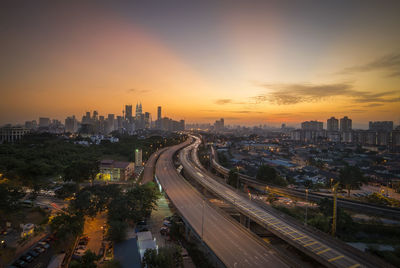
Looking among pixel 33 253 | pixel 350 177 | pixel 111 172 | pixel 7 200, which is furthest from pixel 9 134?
pixel 350 177

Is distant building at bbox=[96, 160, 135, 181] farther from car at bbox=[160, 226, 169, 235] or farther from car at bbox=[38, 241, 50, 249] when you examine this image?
car at bbox=[160, 226, 169, 235]

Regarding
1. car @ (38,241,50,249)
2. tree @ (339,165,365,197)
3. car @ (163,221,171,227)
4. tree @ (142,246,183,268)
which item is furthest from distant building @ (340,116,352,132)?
car @ (38,241,50,249)

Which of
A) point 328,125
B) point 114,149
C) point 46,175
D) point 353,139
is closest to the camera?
point 46,175

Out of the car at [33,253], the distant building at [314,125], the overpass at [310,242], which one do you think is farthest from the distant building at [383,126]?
the car at [33,253]

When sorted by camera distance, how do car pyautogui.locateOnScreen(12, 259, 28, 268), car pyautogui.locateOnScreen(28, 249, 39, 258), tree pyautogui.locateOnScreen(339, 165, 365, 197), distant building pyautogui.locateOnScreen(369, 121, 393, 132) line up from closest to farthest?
car pyautogui.locateOnScreen(12, 259, 28, 268) → car pyautogui.locateOnScreen(28, 249, 39, 258) → tree pyautogui.locateOnScreen(339, 165, 365, 197) → distant building pyautogui.locateOnScreen(369, 121, 393, 132)

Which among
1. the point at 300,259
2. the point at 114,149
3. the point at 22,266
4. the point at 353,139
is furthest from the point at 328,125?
the point at 22,266

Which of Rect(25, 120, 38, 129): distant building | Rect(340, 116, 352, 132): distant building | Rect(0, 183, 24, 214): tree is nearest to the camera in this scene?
Rect(0, 183, 24, 214): tree

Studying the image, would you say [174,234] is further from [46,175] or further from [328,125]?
[328,125]

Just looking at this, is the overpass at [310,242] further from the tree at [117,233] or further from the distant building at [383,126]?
the distant building at [383,126]
